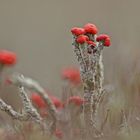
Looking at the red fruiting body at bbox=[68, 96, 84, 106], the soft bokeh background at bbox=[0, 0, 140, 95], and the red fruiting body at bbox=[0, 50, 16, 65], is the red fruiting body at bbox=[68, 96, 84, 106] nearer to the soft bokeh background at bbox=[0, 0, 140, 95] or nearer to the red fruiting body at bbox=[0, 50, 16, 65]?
the red fruiting body at bbox=[0, 50, 16, 65]

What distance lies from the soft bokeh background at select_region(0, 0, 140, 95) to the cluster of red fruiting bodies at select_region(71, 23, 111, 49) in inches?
76.6

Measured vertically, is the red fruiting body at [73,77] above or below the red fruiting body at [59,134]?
above

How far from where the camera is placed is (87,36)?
263 centimetres

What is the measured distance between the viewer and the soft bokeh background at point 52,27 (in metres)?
6.20

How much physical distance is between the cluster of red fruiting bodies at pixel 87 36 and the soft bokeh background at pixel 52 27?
6.38 feet

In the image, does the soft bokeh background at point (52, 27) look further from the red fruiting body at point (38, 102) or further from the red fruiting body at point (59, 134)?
the red fruiting body at point (59, 134)

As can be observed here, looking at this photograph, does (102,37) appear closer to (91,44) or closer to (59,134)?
(91,44)

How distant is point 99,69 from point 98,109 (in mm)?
258

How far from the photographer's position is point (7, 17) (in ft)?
28.3

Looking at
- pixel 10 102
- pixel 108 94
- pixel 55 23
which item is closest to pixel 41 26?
pixel 55 23

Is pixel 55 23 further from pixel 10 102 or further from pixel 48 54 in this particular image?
pixel 10 102

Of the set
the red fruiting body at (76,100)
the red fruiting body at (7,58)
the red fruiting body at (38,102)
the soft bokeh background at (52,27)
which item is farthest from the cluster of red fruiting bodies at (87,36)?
the soft bokeh background at (52,27)

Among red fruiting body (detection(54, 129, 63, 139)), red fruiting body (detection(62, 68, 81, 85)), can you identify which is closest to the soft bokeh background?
red fruiting body (detection(62, 68, 81, 85))

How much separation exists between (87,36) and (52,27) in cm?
587
